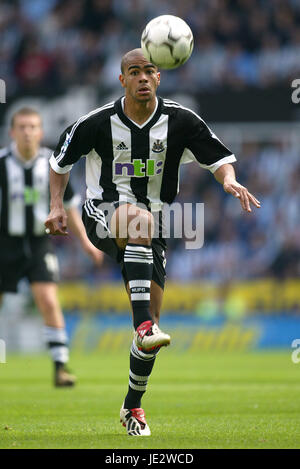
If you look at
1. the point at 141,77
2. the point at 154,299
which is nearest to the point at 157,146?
the point at 141,77

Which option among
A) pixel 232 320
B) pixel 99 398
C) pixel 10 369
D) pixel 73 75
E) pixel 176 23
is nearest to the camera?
pixel 176 23

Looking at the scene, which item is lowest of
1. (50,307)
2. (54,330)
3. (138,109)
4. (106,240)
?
(54,330)

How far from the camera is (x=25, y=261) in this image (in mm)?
10375

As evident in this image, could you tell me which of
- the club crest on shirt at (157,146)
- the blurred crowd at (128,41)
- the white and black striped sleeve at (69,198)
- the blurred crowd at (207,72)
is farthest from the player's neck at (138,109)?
the blurred crowd at (128,41)

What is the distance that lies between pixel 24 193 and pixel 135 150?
15.7ft

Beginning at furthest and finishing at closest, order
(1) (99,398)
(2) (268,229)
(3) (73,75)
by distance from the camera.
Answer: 1. (3) (73,75)
2. (2) (268,229)
3. (1) (99,398)

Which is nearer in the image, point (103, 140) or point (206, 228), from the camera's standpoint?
point (103, 140)

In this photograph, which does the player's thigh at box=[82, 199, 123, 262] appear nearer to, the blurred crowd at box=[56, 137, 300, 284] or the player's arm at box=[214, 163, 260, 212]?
the player's arm at box=[214, 163, 260, 212]

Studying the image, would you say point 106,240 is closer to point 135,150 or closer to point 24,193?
point 135,150

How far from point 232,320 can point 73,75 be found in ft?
27.8

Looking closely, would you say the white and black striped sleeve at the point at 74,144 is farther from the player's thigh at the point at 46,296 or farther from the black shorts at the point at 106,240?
the player's thigh at the point at 46,296

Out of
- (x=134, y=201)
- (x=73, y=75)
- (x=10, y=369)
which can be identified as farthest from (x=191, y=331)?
(x=134, y=201)
